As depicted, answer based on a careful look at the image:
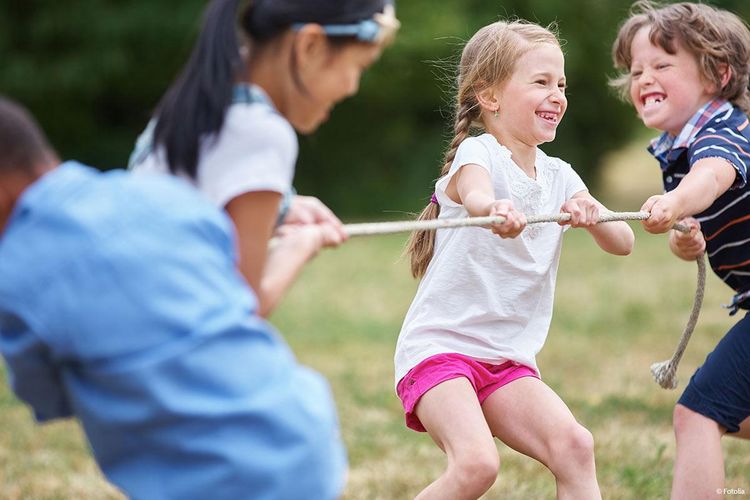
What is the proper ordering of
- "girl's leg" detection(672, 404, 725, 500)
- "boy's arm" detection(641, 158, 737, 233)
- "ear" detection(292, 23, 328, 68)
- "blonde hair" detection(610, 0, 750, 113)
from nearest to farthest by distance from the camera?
1. "ear" detection(292, 23, 328, 68)
2. "boy's arm" detection(641, 158, 737, 233)
3. "girl's leg" detection(672, 404, 725, 500)
4. "blonde hair" detection(610, 0, 750, 113)

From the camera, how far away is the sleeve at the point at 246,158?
219cm

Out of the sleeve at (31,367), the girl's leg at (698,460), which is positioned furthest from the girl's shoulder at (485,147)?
the sleeve at (31,367)

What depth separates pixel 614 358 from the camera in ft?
22.9

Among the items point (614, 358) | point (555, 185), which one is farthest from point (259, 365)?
point (614, 358)

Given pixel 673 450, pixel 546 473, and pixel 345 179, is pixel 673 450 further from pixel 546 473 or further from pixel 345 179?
pixel 345 179

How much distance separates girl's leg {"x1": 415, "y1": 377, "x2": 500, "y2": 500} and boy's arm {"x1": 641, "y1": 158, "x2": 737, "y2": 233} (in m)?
0.75

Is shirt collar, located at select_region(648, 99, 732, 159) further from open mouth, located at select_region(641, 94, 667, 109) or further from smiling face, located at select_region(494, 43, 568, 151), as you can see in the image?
smiling face, located at select_region(494, 43, 568, 151)

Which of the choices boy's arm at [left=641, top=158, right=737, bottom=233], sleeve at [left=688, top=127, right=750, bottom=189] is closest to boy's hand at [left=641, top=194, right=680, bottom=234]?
boy's arm at [left=641, top=158, right=737, bottom=233]

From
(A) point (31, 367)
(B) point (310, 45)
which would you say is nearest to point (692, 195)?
(B) point (310, 45)

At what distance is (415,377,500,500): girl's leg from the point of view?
9.57 feet

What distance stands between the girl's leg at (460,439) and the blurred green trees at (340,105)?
1305cm

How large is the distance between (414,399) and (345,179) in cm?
1555

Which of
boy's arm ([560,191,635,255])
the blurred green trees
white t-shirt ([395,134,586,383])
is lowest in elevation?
the blurred green trees

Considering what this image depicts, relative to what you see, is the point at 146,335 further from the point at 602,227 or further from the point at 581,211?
the point at 602,227
